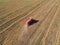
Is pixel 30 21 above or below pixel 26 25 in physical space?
above

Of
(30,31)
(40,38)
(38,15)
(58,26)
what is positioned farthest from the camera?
(38,15)

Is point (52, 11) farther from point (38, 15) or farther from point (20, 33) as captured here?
point (20, 33)

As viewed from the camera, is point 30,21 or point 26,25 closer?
point 26,25

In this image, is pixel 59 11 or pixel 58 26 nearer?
pixel 58 26

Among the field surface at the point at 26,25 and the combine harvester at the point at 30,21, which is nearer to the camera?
the field surface at the point at 26,25

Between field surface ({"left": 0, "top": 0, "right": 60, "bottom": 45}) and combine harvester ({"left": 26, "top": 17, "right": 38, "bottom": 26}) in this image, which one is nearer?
field surface ({"left": 0, "top": 0, "right": 60, "bottom": 45})

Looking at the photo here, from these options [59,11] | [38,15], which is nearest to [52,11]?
[59,11]

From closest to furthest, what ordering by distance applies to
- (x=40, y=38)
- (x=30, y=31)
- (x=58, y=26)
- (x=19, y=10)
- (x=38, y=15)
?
(x=40, y=38)
(x=30, y=31)
(x=58, y=26)
(x=38, y=15)
(x=19, y=10)
